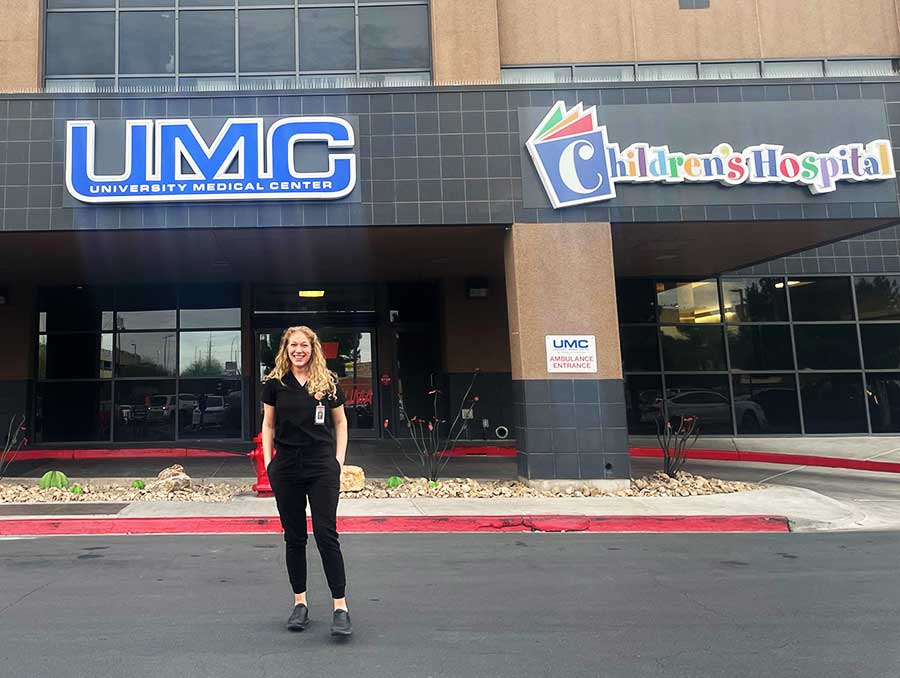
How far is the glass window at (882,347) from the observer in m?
15.6

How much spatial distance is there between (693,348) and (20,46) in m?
15.5

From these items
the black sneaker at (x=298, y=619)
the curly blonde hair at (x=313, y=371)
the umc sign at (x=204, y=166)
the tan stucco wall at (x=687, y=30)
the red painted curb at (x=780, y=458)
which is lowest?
the red painted curb at (x=780, y=458)

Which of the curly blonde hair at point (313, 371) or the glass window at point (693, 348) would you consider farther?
the glass window at point (693, 348)

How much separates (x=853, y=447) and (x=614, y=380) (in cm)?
804

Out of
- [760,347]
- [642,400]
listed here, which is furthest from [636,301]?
[760,347]

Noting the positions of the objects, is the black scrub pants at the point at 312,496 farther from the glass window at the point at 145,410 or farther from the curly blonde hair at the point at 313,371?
the glass window at the point at 145,410

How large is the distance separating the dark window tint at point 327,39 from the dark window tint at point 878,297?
13366mm

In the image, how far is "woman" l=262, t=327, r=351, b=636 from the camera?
3814 millimetres

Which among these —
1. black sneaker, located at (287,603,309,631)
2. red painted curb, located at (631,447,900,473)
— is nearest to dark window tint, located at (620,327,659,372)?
red painted curb, located at (631,447,900,473)

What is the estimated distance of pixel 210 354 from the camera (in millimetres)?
15492

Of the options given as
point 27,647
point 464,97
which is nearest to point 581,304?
point 464,97

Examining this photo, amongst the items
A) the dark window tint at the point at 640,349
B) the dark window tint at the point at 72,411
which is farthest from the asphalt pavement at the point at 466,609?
the dark window tint at the point at 72,411

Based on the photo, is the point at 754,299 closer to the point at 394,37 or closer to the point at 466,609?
the point at 394,37

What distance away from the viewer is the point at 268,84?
1156cm
